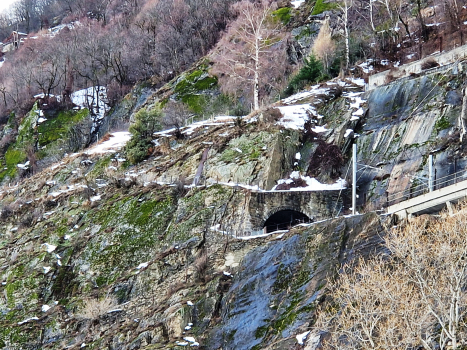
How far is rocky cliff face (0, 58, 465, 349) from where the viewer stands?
77.2 feet

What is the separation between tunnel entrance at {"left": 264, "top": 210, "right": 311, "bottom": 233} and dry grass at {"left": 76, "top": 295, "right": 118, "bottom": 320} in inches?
313

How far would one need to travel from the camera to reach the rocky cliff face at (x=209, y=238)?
77.2 ft

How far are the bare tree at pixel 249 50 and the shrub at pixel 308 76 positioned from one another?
9.50 ft

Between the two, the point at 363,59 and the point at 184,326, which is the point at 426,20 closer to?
the point at 363,59

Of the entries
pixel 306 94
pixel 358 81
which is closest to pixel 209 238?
pixel 306 94

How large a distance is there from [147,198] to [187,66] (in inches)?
1110

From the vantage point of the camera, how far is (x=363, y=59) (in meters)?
41.5

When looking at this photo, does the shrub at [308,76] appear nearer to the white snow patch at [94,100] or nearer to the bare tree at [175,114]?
the bare tree at [175,114]

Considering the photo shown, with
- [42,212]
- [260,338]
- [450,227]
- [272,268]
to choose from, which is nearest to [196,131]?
[42,212]

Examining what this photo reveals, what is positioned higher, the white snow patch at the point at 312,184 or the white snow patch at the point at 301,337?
the white snow patch at the point at 312,184

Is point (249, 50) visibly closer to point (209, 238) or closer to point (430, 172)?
point (209, 238)

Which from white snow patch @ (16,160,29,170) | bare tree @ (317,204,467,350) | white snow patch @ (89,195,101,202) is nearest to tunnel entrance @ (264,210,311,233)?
bare tree @ (317,204,467,350)

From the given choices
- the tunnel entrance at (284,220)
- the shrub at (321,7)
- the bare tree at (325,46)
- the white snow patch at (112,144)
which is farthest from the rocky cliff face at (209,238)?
the shrub at (321,7)

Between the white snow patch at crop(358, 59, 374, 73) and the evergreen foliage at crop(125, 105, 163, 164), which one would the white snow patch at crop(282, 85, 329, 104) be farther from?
the evergreen foliage at crop(125, 105, 163, 164)
